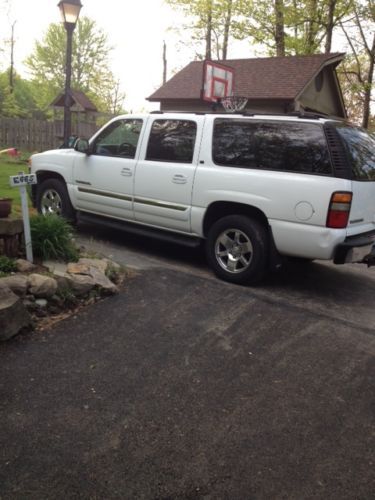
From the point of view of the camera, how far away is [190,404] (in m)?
3.01

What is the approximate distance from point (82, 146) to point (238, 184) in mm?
2561

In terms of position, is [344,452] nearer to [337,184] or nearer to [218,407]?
[218,407]

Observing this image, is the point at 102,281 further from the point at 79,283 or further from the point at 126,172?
the point at 126,172

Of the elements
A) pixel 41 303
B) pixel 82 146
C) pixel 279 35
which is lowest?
pixel 41 303

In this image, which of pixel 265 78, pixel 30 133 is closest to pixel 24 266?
pixel 30 133

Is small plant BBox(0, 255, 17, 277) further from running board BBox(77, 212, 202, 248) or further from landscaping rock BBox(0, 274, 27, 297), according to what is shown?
running board BBox(77, 212, 202, 248)

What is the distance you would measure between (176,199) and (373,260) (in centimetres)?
245

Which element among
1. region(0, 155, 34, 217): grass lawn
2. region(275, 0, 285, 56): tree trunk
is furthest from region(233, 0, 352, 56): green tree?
region(0, 155, 34, 217): grass lawn

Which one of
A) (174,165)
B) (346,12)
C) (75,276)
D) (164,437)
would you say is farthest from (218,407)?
(346,12)

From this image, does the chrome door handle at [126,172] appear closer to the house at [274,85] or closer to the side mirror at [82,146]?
the side mirror at [82,146]

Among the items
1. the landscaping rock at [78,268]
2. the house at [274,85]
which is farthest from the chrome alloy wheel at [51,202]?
the house at [274,85]

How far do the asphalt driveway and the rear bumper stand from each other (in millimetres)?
579

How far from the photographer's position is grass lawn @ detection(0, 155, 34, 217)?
24.8 feet

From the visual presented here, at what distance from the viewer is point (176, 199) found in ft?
18.9
